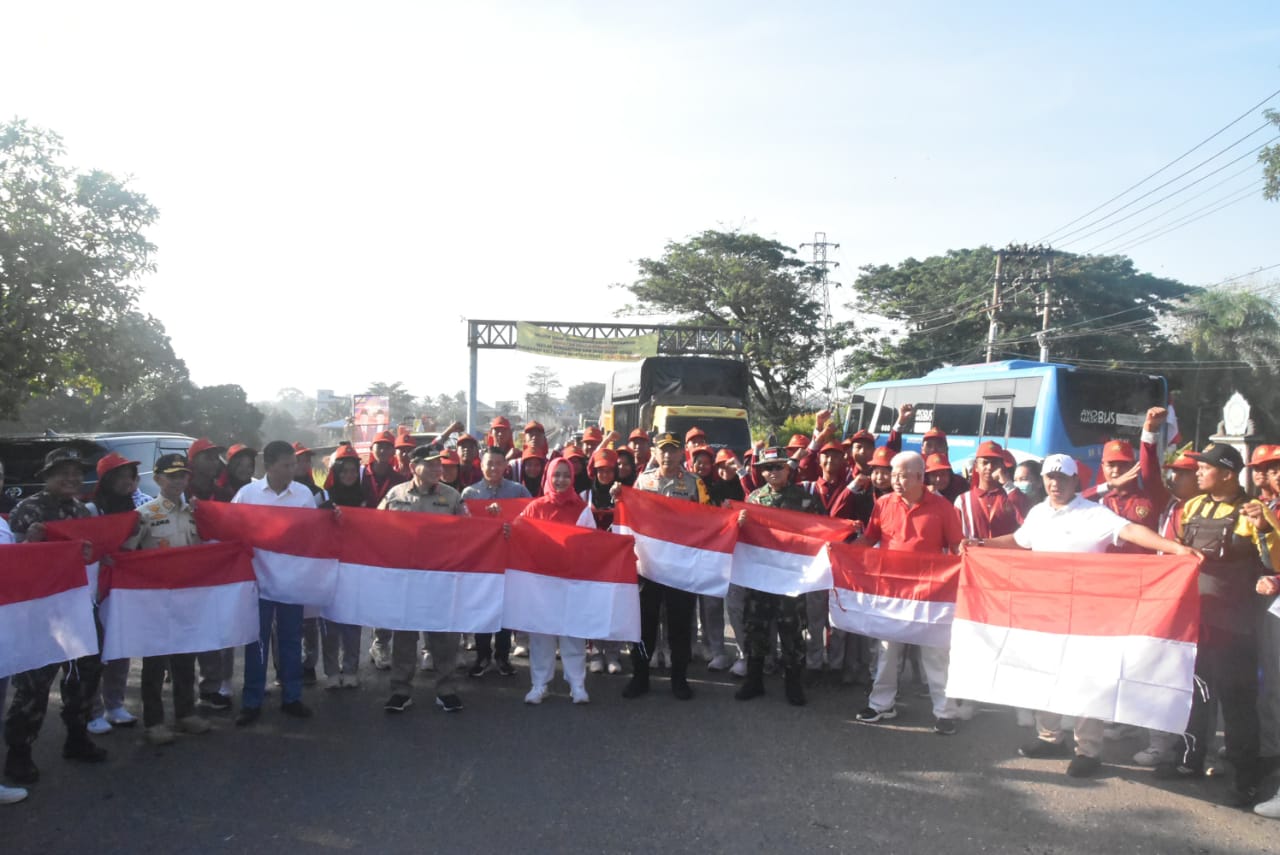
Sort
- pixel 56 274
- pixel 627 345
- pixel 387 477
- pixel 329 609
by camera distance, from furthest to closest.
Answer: pixel 627 345 → pixel 56 274 → pixel 387 477 → pixel 329 609

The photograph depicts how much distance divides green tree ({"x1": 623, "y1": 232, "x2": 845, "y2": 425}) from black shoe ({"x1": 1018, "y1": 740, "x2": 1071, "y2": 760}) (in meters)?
36.7

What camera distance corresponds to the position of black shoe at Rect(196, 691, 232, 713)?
21.0ft

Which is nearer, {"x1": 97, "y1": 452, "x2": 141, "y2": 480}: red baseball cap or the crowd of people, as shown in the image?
the crowd of people

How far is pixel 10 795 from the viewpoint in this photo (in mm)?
4719

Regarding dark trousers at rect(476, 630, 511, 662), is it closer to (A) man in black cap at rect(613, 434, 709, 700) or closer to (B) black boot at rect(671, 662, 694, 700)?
(A) man in black cap at rect(613, 434, 709, 700)

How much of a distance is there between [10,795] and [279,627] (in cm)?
183

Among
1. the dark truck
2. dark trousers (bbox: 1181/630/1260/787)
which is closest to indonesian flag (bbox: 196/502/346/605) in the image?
dark trousers (bbox: 1181/630/1260/787)

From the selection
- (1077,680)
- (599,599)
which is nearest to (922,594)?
(1077,680)

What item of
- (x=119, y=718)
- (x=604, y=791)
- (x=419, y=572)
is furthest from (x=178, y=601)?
(x=604, y=791)

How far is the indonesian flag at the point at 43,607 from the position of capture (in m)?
4.93

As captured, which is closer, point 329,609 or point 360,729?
point 360,729

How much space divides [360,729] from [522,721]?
1.05 meters

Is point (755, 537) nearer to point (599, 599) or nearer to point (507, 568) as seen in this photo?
point (599, 599)

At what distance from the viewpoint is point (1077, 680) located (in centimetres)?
525
